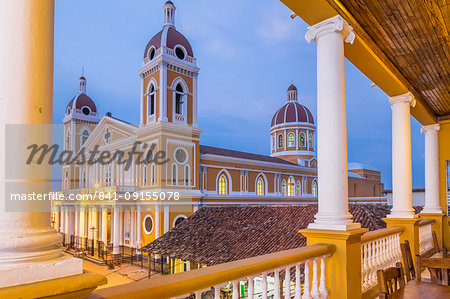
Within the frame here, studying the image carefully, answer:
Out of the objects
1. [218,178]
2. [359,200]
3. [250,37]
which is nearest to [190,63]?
[218,178]

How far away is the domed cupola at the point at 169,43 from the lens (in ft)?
71.5

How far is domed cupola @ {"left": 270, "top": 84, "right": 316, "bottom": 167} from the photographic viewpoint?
38375mm

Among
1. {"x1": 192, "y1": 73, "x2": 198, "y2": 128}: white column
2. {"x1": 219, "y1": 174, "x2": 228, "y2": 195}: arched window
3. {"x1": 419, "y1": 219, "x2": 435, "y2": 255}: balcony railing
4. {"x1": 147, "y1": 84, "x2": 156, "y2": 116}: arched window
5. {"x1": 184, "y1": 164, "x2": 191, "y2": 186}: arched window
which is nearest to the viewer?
{"x1": 419, "y1": 219, "x2": 435, "y2": 255}: balcony railing

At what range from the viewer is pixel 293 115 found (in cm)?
3944

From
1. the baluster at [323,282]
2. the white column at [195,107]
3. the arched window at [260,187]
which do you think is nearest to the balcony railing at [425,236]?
the baluster at [323,282]

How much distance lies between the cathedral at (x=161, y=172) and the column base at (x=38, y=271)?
63.7 feet

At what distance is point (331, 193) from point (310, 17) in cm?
197

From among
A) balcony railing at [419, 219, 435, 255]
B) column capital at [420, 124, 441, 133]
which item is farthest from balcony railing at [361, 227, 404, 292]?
column capital at [420, 124, 441, 133]

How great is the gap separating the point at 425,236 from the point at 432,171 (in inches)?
68.7

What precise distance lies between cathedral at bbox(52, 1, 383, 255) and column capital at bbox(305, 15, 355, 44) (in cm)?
1782

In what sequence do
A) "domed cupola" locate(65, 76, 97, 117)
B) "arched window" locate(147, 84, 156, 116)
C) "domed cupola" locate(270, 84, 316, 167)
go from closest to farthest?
"arched window" locate(147, 84, 156, 116) → "domed cupola" locate(65, 76, 97, 117) → "domed cupola" locate(270, 84, 316, 167)

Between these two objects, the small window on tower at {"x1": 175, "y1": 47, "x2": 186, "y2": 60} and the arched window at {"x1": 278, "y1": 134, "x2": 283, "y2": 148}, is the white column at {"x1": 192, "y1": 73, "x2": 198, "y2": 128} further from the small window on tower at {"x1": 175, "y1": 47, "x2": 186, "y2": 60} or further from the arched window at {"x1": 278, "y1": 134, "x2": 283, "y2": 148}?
the arched window at {"x1": 278, "y1": 134, "x2": 283, "y2": 148}

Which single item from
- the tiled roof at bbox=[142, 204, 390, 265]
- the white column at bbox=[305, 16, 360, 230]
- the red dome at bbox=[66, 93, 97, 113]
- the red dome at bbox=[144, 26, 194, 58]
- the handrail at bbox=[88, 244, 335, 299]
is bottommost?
the tiled roof at bbox=[142, 204, 390, 265]

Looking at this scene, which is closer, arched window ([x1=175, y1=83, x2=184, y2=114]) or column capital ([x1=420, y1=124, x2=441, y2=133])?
column capital ([x1=420, y1=124, x2=441, y2=133])
